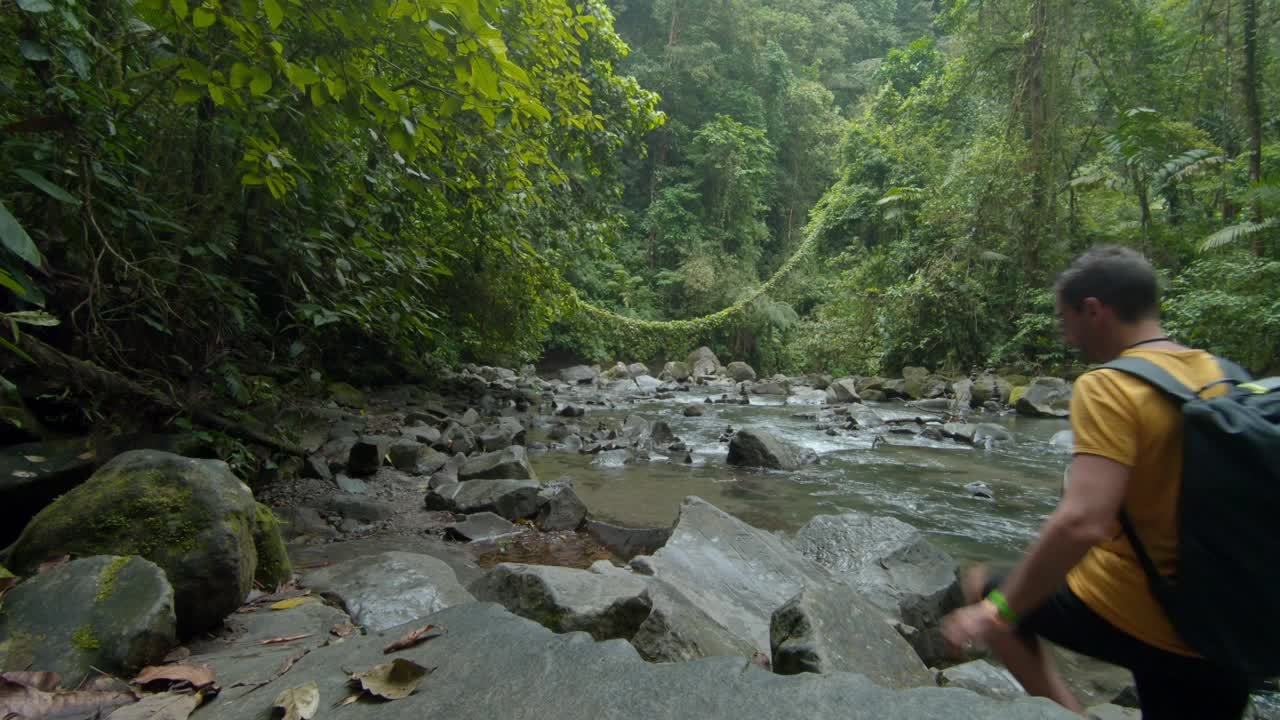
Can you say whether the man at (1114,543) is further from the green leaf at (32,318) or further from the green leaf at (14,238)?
the green leaf at (32,318)

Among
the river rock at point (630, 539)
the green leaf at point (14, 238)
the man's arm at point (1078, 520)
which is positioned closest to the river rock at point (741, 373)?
the river rock at point (630, 539)

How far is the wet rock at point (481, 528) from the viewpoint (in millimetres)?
4125

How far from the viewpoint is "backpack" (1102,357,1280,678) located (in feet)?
3.86

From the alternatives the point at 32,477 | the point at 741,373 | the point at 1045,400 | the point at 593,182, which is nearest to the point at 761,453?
the point at 593,182

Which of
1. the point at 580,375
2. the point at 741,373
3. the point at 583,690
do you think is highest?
the point at 583,690

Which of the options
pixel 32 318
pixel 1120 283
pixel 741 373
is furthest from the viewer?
pixel 741 373

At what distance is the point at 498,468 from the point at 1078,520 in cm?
429

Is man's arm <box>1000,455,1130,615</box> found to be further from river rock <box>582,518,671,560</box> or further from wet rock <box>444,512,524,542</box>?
wet rock <box>444,512,524,542</box>

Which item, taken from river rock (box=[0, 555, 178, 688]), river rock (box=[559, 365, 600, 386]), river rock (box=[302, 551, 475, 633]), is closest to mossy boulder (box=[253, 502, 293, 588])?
river rock (box=[302, 551, 475, 633])

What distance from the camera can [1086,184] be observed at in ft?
45.9

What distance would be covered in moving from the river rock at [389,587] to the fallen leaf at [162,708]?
765 mm

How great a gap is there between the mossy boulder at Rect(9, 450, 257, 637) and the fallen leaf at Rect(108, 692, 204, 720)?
1.70 ft

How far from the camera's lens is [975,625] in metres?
1.59

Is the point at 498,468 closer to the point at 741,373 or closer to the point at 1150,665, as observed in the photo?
the point at 1150,665
